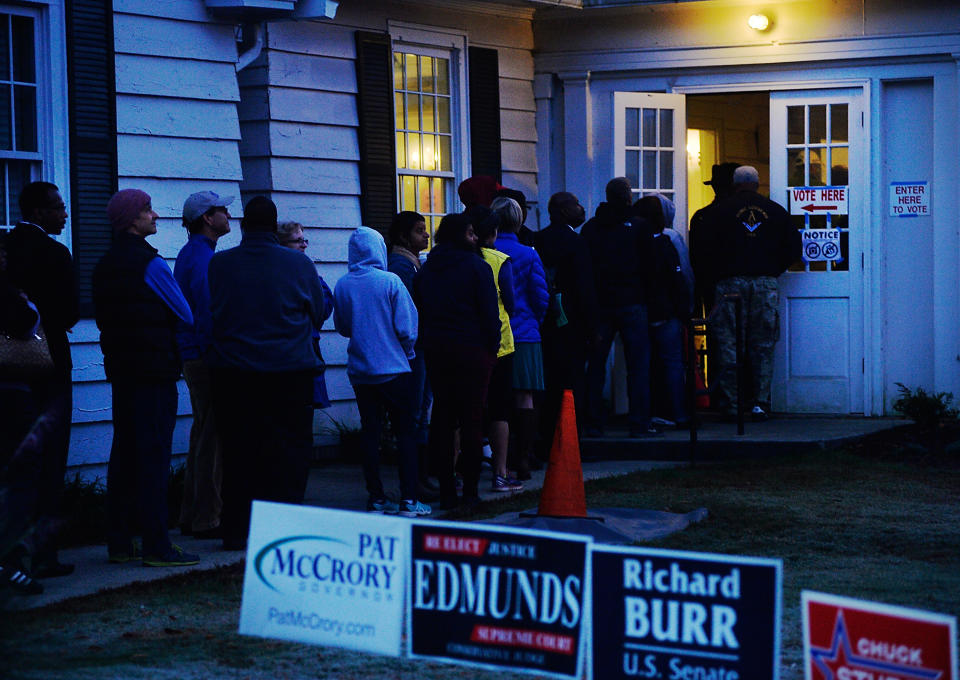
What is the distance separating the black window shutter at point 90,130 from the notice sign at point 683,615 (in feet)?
19.5

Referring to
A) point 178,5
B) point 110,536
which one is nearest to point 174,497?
point 110,536

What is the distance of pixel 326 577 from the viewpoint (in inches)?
172

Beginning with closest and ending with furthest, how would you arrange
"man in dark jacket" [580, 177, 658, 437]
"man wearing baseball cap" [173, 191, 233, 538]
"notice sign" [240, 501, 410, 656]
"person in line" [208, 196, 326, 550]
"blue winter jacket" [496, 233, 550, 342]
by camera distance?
"notice sign" [240, 501, 410, 656] < "person in line" [208, 196, 326, 550] < "man wearing baseball cap" [173, 191, 233, 538] < "blue winter jacket" [496, 233, 550, 342] < "man in dark jacket" [580, 177, 658, 437]

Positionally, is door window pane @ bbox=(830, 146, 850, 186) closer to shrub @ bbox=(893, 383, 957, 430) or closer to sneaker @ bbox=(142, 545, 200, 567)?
shrub @ bbox=(893, 383, 957, 430)

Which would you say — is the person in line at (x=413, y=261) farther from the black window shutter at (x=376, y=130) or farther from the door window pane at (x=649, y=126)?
the door window pane at (x=649, y=126)

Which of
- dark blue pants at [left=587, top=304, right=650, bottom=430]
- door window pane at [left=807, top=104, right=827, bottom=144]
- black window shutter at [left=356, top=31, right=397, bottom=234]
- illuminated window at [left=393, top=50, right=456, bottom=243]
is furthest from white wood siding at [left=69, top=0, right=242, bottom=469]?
door window pane at [left=807, top=104, right=827, bottom=144]

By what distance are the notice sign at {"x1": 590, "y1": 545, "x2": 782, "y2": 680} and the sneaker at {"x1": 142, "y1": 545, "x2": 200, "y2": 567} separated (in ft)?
12.3

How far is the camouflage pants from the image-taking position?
12.4m

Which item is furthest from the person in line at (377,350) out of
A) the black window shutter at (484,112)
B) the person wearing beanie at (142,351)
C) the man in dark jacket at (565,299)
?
the black window shutter at (484,112)

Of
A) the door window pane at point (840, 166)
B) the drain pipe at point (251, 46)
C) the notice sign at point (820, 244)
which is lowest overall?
the notice sign at point (820, 244)

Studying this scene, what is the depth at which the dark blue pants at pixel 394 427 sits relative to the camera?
8586 millimetres

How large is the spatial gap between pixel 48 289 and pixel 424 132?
5725mm

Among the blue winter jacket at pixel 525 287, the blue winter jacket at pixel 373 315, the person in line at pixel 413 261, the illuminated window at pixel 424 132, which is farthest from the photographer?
the illuminated window at pixel 424 132

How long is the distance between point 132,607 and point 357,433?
5.04m
